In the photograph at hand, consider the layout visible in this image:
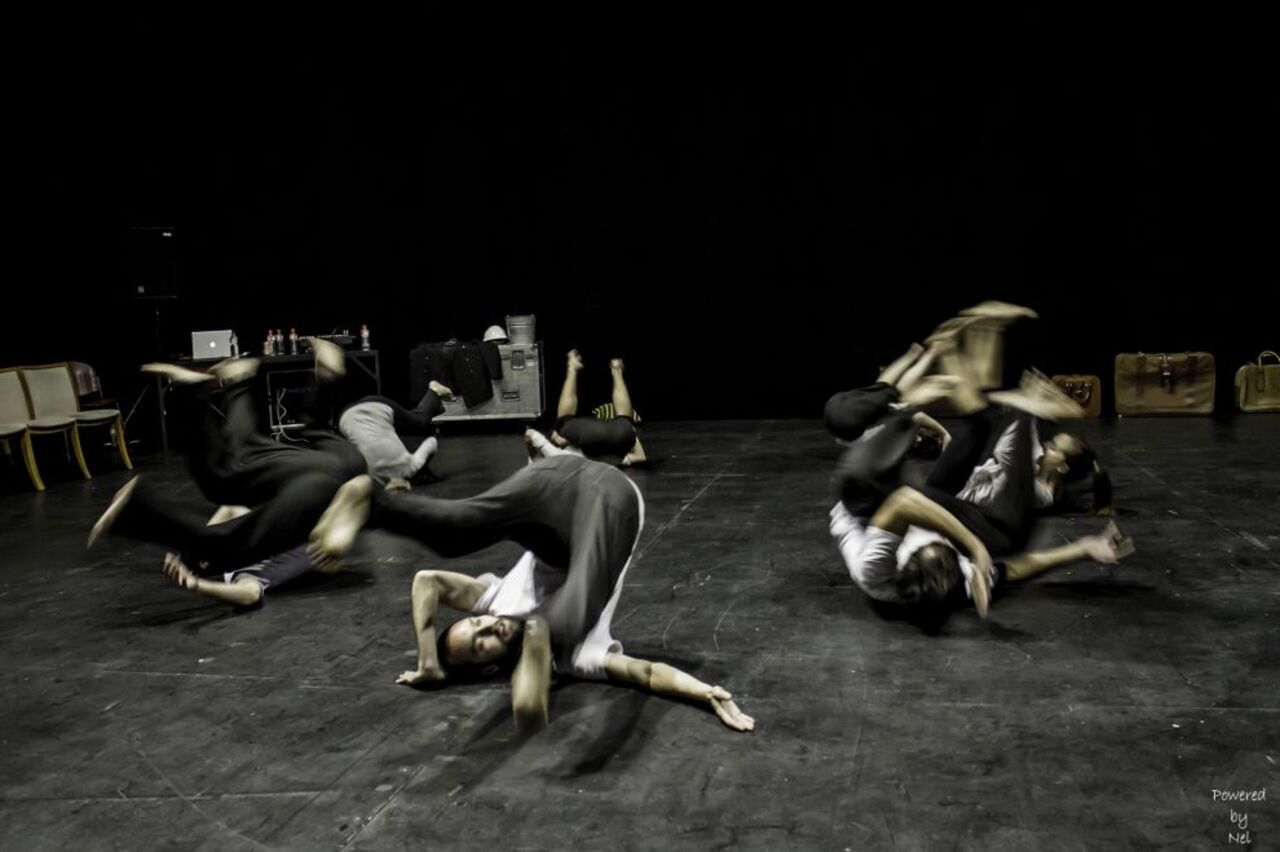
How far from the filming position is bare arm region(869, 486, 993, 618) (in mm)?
3836

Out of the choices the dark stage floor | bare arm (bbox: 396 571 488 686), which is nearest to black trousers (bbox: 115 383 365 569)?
the dark stage floor

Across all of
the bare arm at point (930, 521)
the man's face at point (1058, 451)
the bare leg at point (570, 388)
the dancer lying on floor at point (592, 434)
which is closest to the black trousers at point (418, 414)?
the dancer lying on floor at point (592, 434)

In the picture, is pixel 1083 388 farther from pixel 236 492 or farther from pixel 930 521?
pixel 236 492

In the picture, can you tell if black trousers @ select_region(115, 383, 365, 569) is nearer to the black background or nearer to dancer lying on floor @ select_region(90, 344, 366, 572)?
dancer lying on floor @ select_region(90, 344, 366, 572)

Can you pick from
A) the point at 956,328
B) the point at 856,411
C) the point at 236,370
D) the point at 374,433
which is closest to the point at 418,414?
the point at 374,433

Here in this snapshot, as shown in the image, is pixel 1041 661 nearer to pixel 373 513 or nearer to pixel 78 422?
pixel 373 513

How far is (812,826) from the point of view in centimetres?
239

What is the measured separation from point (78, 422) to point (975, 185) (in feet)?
23.0

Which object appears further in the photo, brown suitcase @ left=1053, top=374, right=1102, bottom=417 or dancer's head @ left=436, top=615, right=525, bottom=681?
brown suitcase @ left=1053, top=374, right=1102, bottom=417

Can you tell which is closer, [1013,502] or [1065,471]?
[1013,502]

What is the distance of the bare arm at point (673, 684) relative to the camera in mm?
2990

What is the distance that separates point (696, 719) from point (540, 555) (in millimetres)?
661

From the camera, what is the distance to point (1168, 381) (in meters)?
8.72

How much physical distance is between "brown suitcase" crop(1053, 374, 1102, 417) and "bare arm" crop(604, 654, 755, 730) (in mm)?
6421
